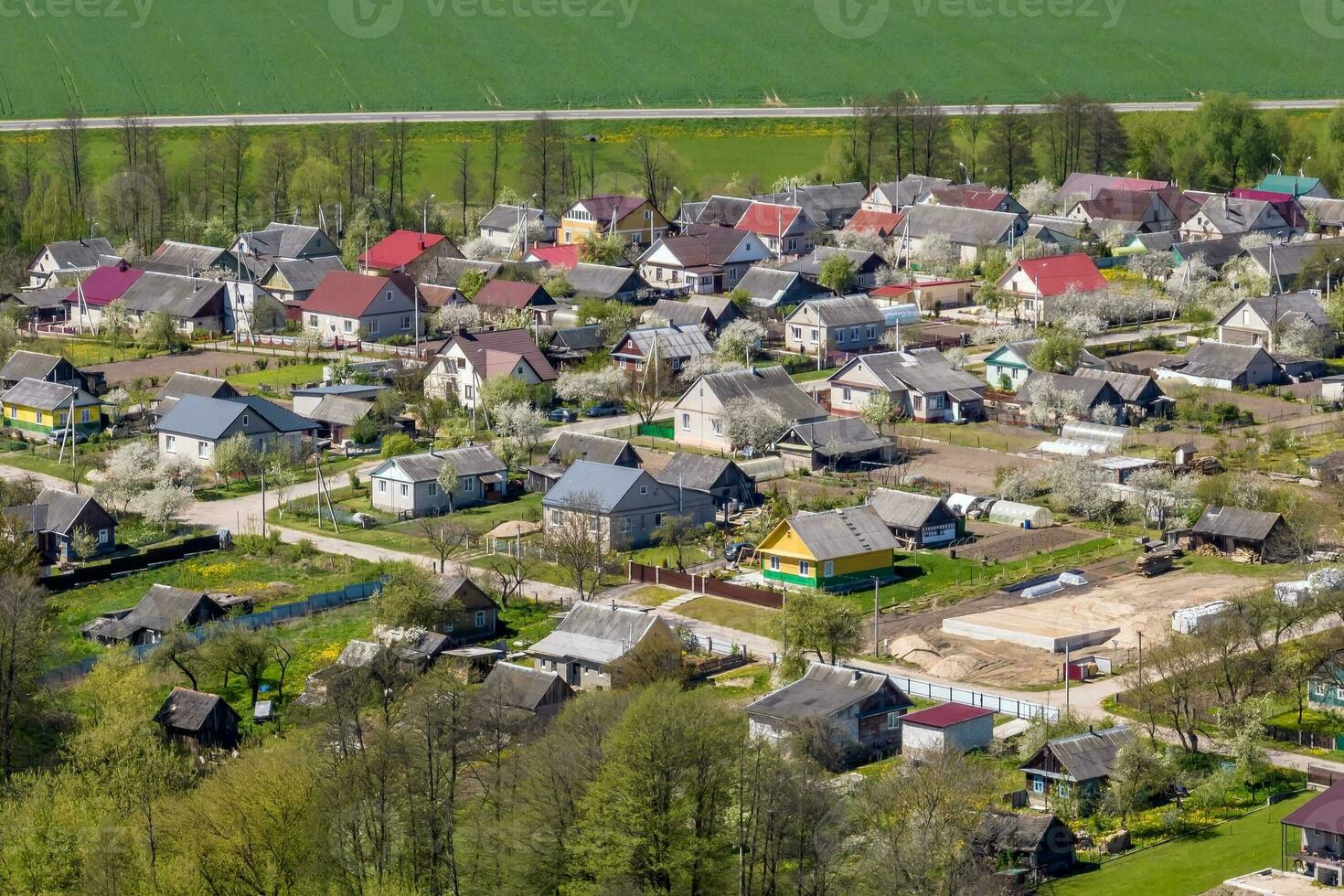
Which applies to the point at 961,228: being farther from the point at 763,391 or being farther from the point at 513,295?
the point at 763,391

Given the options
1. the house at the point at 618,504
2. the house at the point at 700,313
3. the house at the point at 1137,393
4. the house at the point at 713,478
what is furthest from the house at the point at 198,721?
the house at the point at 700,313

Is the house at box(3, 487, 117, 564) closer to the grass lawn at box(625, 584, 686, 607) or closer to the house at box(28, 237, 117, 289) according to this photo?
the grass lawn at box(625, 584, 686, 607)

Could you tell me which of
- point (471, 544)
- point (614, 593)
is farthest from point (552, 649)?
point (471, 544)

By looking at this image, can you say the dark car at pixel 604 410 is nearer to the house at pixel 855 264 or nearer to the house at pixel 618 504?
the house at pixel 618 504

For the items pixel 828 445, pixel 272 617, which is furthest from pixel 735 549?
pixel 272 617

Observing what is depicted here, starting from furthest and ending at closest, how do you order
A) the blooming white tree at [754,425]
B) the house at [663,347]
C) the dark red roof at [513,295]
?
the dark red roof at [513,295], the house at [663,347], the blooming white tree at [754,425]
